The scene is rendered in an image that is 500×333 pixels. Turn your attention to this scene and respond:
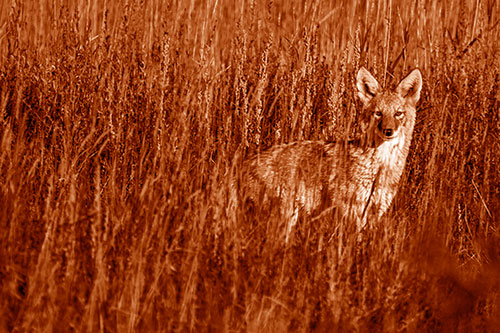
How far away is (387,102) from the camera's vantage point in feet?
14.3

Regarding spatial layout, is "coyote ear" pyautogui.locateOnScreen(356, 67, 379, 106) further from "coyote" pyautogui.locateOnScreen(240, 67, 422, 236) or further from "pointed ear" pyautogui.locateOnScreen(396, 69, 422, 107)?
"pointed ear" pyautogui.locateOnScreen(396, 69, 422, 107)

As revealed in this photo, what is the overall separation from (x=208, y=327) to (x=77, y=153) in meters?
1.21

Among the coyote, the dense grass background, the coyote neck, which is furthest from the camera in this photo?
the coyote neck

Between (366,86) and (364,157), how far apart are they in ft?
1.40

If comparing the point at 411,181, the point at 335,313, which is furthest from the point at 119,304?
the point at 411,181

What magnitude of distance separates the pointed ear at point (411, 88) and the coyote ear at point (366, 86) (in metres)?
0.14

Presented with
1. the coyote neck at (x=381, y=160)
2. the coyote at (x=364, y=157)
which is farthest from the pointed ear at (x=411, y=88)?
the coyote neck at (x=381, y=160)

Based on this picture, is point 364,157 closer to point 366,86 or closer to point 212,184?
point 366,86

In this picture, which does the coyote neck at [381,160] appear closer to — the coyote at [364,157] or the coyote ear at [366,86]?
the coyote at [364,157]

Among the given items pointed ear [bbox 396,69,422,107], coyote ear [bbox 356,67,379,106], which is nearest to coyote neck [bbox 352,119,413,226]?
pointed ear [bbox 396,69,422,107]

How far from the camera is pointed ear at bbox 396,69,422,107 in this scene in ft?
14.1

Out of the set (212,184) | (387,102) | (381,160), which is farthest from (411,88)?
(212,184)

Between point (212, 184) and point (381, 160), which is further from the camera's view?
point (381, 160)

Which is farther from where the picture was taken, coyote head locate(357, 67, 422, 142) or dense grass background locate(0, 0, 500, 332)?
coyote head locate(357, 67, 422, 142)
